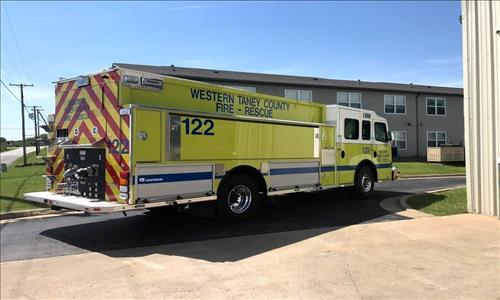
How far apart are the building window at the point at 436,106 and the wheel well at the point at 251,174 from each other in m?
29.4

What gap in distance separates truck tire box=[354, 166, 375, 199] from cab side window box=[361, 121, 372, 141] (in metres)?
0.86

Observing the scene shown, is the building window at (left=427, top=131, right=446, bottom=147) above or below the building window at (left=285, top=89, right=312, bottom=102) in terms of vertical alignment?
below

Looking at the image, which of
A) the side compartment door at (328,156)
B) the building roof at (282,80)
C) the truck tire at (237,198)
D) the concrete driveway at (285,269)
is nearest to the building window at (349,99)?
the building roof at (282,80)

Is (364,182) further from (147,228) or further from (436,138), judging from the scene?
(436,138)

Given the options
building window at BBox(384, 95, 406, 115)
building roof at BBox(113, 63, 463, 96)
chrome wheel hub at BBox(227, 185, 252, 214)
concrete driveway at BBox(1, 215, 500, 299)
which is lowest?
concrete driveway at BBox(1, 215, 500, 299)

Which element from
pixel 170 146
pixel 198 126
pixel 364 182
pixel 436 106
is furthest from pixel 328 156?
pixel 436 106

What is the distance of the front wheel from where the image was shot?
13.0m

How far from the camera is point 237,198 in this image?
31.1 feet

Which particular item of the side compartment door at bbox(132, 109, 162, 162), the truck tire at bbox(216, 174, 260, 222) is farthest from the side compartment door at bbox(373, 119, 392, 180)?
the side compartment door at bbox(132, 109, 162, 162)

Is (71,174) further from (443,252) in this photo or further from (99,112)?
(443,252)

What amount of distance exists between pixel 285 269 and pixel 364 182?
7840 mm

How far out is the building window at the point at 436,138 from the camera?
35.8m

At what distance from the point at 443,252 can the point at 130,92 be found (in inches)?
216

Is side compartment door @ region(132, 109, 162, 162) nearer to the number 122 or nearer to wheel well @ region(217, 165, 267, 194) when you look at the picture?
the number 122
